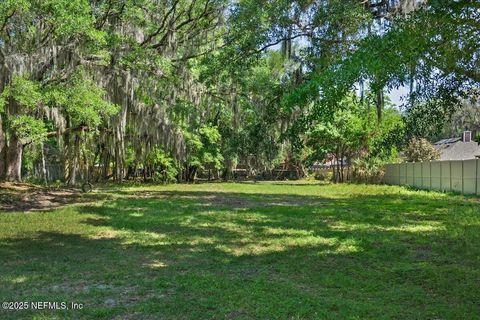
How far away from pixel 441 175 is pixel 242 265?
55.0ft

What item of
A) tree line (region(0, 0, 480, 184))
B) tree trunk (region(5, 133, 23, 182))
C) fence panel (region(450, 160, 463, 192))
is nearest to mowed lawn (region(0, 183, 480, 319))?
tree line (region(0, 0, 480, 184))

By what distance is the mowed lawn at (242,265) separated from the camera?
4.19 meters

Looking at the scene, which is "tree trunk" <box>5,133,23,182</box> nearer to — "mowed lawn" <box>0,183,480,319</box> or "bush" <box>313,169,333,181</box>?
"mowed lawn" <box>0,183,480,319</box>

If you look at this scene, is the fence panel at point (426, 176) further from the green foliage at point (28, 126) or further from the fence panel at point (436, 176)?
the green foliage at point (28, 126)

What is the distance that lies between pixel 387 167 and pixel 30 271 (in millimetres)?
25131

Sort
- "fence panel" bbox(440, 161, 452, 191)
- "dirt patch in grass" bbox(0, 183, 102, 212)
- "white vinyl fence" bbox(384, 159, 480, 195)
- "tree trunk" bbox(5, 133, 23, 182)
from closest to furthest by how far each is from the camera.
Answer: "dirt patch in grass" bbox(0, 183, 102, 212) < "tree trunk" bbox(5, 133, 23, 182) < "white vinyl fence" bbox(384, 159, 480, 195) < "fence panel" bbox(440, 161, 452, 191)

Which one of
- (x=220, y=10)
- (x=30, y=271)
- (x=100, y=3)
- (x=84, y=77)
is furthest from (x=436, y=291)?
(x=220, y=10)

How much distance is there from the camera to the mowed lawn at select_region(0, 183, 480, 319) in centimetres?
419

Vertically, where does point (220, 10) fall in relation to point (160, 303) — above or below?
above

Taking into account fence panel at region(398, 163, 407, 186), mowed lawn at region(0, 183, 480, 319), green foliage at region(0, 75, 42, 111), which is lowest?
mowed lawn at region(0, 183, 480, 319)

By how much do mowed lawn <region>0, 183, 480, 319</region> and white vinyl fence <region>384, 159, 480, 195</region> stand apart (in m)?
7.73

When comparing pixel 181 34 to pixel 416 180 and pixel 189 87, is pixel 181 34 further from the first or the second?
pixel 416 180

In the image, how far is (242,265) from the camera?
6.03 metres

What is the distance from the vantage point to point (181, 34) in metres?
16.5
